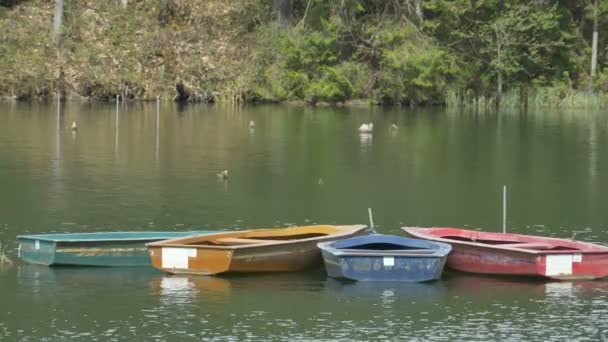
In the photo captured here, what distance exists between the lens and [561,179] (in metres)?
34.1

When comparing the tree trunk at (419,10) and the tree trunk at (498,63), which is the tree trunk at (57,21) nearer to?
the tree trunk at (419,10)

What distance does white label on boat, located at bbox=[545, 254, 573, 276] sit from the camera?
65.5 feet

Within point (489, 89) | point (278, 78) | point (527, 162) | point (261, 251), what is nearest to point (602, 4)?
point (489, 89)

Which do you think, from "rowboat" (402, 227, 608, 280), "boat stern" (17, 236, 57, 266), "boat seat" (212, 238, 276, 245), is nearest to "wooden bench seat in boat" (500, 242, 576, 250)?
"rowboat" (402, 227, 608, 280)

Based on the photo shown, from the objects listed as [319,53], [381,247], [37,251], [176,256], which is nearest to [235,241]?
[176,256]

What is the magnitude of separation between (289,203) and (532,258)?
940cm

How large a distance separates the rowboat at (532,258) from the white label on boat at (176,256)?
383cm

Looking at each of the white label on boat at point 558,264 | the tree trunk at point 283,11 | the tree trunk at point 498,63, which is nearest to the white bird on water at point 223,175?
the white label on boat at point 558,264

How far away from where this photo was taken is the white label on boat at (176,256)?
19.9 metres

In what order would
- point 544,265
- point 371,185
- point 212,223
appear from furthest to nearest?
point 371,185 → point 212,223 → point 544,265

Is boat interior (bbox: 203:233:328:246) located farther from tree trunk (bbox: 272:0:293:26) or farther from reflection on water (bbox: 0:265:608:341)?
tree trunk (bbox: 272:0:293:26)

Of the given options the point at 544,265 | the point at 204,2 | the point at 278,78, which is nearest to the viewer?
the point at 544,265

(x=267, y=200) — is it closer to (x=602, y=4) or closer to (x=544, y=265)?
(x=544, y=265)

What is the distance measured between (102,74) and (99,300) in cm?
4873
